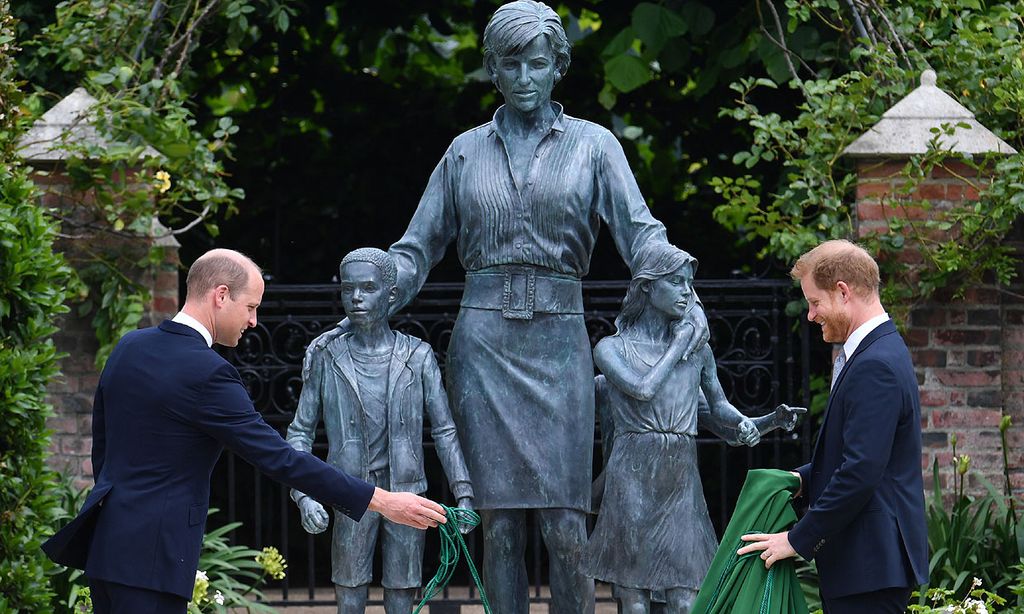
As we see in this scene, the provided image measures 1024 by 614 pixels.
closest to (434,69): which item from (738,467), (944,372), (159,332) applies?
(738,467)

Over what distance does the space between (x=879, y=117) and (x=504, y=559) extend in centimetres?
325

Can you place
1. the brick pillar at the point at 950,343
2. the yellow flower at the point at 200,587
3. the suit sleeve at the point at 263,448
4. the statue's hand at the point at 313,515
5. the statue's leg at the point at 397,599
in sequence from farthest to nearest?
the brick pillar at the point at 950,343 → the yellow flower at the point at 200,587 → the statue's leg at the point at 397,599 → the statue's hand at the point at 313,515 → the suit sleeve at the point at 263,448

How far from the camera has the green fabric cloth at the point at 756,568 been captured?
3.76 m

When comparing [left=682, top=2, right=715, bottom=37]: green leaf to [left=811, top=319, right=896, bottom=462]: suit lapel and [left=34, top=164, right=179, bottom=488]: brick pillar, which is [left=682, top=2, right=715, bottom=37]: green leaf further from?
[left=811, top=319, right=896, bottom=462]: suit lapel

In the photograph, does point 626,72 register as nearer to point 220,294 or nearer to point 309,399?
point 309,399

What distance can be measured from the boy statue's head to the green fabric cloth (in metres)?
1.24

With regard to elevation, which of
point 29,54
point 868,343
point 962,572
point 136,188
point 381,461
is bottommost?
point 962,572

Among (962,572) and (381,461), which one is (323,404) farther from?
(962,572)

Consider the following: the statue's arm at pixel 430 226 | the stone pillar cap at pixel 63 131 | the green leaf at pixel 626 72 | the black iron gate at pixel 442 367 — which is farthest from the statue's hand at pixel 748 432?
the stone pillar cap at pixel 63 131

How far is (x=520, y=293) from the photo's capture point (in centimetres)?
456

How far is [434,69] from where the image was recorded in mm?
9039

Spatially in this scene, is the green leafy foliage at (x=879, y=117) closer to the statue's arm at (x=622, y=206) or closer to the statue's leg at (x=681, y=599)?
the statue's arm at (x=622, y=206)

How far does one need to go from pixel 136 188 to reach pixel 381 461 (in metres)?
2.90

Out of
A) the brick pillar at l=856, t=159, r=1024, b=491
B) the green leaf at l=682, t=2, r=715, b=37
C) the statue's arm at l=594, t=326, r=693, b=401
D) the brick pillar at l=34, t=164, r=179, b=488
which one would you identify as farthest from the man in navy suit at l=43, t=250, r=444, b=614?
the green leaf at l=682, t=2, r=715, b=37
